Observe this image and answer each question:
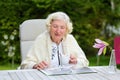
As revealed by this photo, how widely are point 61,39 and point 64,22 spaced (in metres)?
0.18

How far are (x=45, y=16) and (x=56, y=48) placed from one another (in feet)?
10.7

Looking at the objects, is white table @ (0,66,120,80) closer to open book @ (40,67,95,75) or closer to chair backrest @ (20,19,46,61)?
open book @ (40,67,95,75)

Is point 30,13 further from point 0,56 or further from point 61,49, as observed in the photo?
point 61,49

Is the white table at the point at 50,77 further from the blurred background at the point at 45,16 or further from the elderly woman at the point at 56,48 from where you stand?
the blurred background at the point at 45,16

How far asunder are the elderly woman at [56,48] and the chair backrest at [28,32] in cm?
36

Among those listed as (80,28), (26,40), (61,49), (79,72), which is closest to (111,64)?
(79,72)

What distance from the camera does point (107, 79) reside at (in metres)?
2.42

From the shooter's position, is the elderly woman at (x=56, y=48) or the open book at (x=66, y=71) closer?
the open book at (x=66, y=71)

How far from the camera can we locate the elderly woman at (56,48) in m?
3.17

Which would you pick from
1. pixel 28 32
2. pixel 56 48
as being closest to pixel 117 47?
pixel 56 48

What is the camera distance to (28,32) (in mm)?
3639

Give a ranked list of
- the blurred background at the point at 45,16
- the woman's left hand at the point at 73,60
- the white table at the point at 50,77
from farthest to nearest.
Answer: the blurred background at the point at 45,16 → the woman's left hand at the point at 73,60 → the white table at the point at 50,77

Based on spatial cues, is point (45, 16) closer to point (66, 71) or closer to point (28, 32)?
point (28, 32)

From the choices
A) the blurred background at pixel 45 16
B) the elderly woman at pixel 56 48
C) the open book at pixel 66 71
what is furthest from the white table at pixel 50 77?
the blurred background at pixel 45 16
